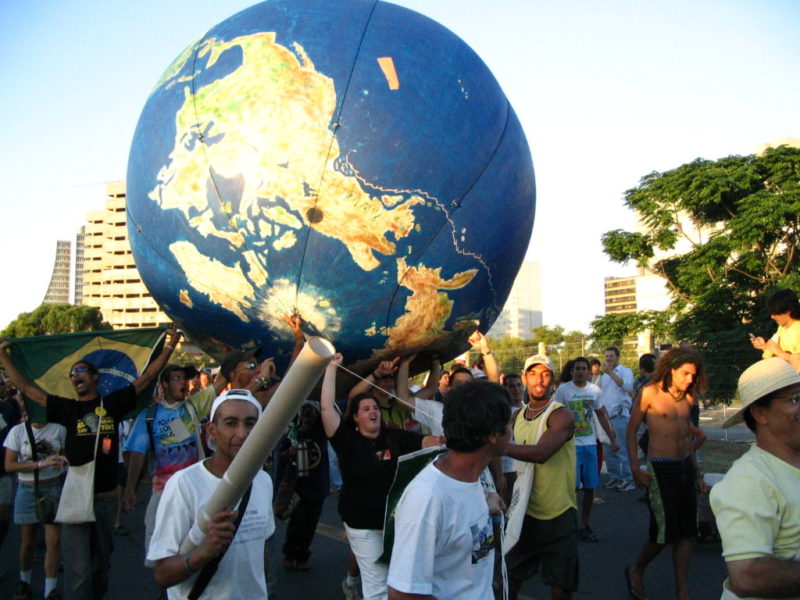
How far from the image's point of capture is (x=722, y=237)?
2797 centimetres

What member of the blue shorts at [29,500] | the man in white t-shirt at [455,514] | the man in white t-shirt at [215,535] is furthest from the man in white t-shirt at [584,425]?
the man in white t-shirt at [215,535]

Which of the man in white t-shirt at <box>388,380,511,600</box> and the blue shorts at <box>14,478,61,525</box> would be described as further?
the blue shorts at <box>14,478,61,525</box>

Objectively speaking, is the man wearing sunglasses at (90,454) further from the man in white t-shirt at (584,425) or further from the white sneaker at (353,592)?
the man in white t-shirt at (584,425)

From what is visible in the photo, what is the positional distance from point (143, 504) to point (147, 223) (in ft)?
20.3

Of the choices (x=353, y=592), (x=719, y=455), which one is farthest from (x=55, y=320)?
(x=353, y=592)

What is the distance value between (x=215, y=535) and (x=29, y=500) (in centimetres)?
462

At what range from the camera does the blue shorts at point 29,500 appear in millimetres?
5980

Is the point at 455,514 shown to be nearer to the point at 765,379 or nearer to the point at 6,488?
the point at 765,379

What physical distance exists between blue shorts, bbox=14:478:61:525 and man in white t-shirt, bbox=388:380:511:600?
448cm

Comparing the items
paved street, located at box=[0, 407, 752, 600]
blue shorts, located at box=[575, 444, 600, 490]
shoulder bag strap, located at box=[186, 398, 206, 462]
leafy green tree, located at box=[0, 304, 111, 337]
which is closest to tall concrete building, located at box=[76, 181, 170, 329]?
leafy green tree, located at box=[0, 304, 111, 337]

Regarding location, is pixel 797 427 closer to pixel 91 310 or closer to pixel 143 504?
pixel 143 504

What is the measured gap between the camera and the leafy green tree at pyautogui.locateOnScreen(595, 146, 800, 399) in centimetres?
2662

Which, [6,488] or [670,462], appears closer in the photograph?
[670,462]

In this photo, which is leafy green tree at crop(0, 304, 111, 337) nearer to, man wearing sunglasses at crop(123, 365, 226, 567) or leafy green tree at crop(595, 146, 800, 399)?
leafy green tree at crop(595, 146, 800, 399)
